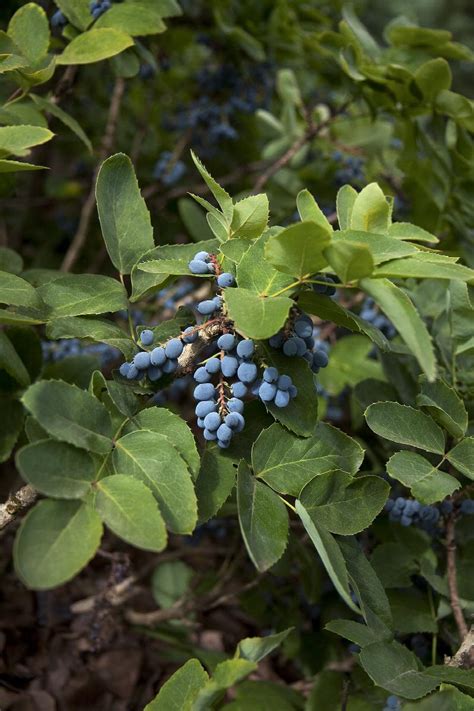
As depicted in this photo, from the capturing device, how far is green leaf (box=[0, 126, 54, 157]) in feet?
2.33

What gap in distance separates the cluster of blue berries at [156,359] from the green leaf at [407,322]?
20cm

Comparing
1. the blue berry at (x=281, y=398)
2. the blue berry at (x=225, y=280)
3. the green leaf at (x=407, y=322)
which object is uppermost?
the green leaf at (x=407, y=322)

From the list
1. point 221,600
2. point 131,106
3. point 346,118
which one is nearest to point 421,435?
point 221,600

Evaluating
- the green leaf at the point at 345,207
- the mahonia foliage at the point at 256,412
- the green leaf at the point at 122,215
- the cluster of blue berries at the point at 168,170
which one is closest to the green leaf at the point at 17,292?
the mahonia foliage at the point at 256,412

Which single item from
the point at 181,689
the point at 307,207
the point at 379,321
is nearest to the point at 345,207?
the point at 307,207

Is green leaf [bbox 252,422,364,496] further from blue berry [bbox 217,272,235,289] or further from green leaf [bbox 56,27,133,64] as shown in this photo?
green leaf [bbox 56,27,133,64]

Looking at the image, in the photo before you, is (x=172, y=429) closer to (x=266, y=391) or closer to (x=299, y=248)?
(x=266, y=391)

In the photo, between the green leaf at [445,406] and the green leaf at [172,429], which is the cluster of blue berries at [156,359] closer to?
the green leaf at [172,429]

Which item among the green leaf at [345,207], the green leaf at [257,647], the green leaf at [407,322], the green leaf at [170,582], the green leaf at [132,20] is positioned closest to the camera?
the green leaf at [407,322]

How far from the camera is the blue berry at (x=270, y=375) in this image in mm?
736

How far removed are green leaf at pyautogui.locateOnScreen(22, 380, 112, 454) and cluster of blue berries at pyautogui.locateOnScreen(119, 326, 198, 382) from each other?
63mm

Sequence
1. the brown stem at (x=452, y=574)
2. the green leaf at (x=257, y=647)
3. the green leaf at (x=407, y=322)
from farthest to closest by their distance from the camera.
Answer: the brown stem at (x=452, y=574) → the green leaf at (x=257, y=647) → the green leaf at (x=407, y=322)

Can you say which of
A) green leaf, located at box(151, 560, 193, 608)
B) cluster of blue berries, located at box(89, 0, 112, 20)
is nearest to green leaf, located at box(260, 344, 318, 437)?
cluster of blue berries, located at box(89, 0, 112, 20)

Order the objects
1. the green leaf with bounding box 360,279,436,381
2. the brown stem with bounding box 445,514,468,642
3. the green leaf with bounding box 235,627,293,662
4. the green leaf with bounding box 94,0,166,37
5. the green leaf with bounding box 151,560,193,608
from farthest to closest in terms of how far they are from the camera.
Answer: the green leaf with bounding box 151,560,193,608
the green leaf with bounding box 94,0,166,37
the brown stem with bounding box 445,514,468,642
the green leaf with bounding box 235,627,293,662
the green leaf with bounding box 360,279,436,381
